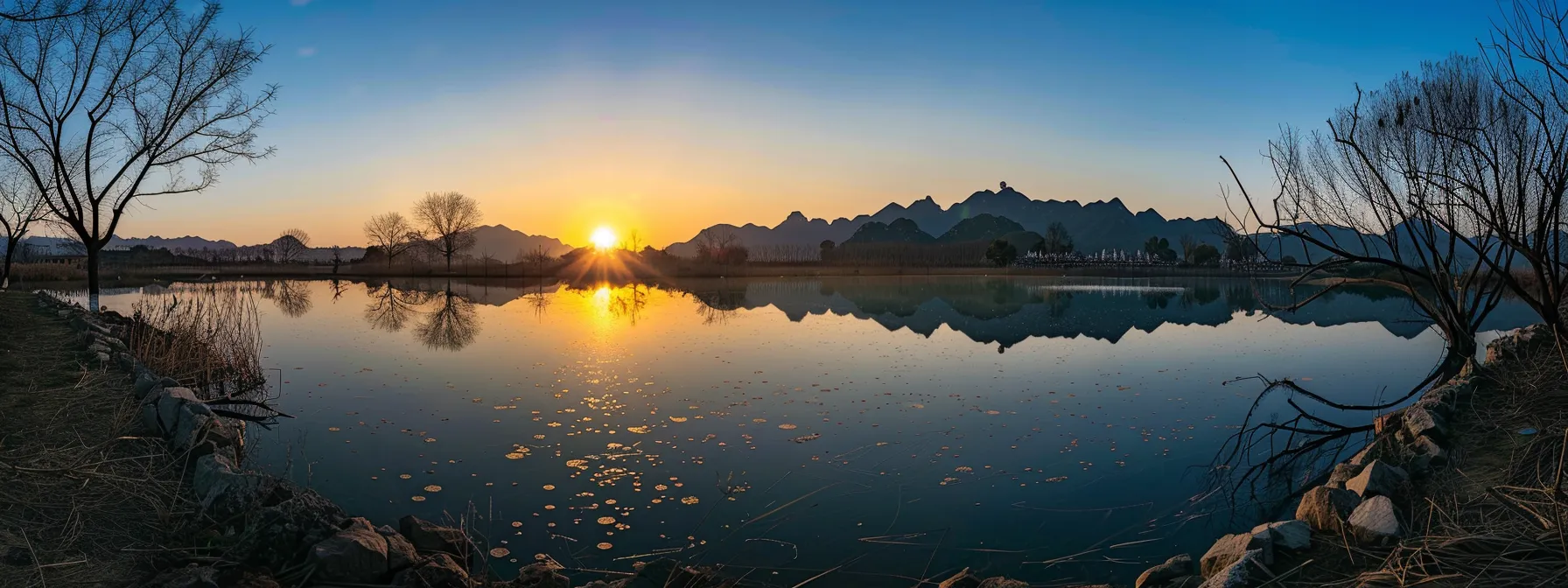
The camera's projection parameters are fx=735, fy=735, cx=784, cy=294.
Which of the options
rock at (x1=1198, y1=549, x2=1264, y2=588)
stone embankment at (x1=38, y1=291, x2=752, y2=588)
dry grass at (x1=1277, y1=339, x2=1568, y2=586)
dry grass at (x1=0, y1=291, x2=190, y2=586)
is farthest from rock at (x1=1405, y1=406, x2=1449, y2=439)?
dry grass at (x1=0, y1=291, x2=190, y2=586)

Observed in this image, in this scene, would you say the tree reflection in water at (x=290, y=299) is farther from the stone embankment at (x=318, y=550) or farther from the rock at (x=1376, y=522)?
the rock at (x=1376, y=522)

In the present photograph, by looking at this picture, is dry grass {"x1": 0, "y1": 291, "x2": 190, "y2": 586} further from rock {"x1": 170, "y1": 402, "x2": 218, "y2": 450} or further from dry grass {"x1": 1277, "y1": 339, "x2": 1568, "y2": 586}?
dry grass {"x1": 1277, "y1": 339, "x2": 1568, "y2": 586}

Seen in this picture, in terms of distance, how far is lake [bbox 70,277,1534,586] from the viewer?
5957 mm

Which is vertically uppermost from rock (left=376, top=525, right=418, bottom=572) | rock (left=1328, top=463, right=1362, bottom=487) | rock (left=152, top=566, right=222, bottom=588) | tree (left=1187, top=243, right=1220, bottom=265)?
tree (left=1187, top=243, right=1220, bottom=265)

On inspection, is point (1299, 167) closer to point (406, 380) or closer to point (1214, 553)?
point (1214, 553)

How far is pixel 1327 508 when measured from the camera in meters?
5.23

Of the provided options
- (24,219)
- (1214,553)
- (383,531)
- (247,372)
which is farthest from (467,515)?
(24,219)

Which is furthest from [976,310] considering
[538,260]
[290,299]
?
[538,260]

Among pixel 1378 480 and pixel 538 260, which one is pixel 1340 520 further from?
pixel 538 260

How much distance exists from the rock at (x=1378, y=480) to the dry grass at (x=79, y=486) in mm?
8445

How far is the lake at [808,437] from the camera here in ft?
19.5

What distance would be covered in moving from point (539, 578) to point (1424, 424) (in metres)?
7.88

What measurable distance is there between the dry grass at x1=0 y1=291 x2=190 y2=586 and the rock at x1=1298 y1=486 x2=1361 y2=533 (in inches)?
308

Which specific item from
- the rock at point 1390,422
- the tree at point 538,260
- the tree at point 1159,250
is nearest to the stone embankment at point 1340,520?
the rock at point 1390,422
